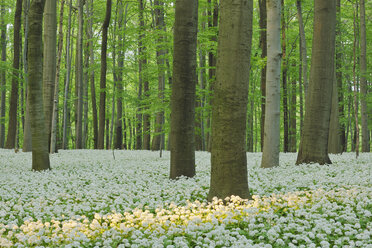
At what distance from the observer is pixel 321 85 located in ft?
30.1

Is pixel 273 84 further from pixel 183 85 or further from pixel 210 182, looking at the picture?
pixel 210 182

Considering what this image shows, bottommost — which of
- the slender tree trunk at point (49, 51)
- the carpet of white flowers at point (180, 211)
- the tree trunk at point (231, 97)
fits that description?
the carpet of white flowers at point (180, 211)

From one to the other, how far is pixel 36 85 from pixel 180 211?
674 centimetres

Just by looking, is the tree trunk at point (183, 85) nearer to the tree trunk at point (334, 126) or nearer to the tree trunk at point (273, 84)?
the tree trunk at point (273, 84)

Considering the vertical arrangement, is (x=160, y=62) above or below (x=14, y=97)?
above

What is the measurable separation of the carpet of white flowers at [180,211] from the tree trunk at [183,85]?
0.69m

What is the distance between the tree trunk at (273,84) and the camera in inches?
354

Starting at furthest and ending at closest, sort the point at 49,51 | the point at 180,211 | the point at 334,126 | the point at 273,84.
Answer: the point at 334,126, the point at 49,51, the point at 273,84, the point at 180,211

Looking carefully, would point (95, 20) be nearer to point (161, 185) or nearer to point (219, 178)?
point (161, 185)

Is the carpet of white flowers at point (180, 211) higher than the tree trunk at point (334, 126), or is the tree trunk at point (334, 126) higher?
the tree trunk at point (334, 126)

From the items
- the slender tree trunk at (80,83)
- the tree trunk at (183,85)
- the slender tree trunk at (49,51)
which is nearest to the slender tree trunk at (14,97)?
the slender tree trunk at (80,83)

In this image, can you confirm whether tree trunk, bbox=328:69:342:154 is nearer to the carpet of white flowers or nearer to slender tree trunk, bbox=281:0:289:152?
slender tree trunk, bbox=281:0:289:152

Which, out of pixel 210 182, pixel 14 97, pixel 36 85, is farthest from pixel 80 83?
pixel 210 182

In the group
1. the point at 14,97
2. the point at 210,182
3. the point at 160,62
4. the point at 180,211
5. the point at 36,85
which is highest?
the point at 160,62
